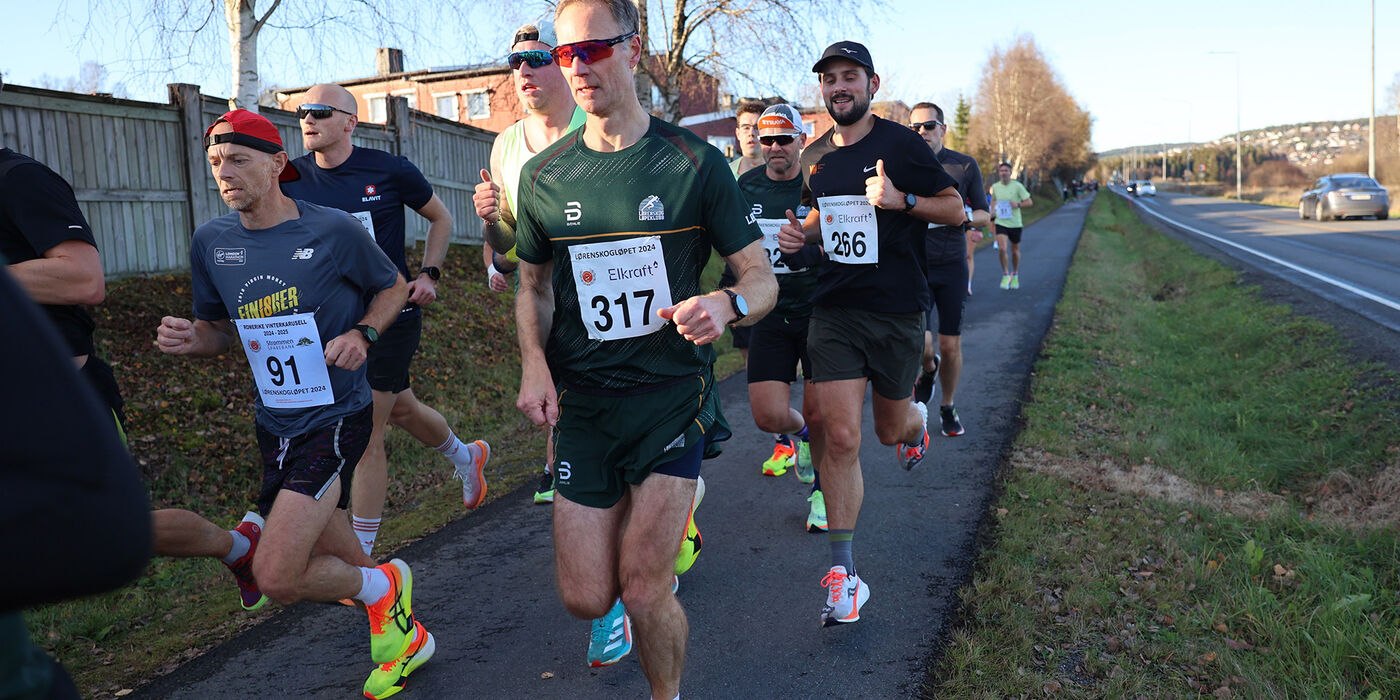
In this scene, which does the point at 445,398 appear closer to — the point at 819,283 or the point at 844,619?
the point at 819,283

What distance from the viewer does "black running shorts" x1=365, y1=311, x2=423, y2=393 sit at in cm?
477

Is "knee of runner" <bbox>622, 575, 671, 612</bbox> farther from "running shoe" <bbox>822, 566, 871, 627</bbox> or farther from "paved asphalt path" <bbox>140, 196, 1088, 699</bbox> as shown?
"running shoe" <bbox>822, 566, 871, 627</bbox>

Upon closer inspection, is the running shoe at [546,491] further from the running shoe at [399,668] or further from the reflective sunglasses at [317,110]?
the reflective sunglasses at [317,110]

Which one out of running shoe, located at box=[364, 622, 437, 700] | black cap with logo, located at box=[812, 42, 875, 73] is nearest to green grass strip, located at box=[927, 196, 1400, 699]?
running shoe, located at box=[364, 622, 437, 700]

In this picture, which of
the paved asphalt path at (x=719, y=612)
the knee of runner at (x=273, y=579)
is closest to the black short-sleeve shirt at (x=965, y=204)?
the paved asphalt path at (x=719, y=612)

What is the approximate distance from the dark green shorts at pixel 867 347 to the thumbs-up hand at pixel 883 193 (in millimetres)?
531

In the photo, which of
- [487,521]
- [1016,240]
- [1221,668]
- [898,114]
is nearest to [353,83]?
[898,114]

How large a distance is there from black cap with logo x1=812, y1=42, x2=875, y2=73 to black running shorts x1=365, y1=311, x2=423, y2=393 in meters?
2.42

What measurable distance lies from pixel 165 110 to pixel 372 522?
6.76 m

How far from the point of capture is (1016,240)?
15.8 m

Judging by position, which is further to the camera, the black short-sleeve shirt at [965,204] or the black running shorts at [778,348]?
the black short-sleeve shirt at [965,204]

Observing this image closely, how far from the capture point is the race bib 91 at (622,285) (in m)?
2.93

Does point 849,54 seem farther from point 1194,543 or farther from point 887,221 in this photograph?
point 1194,543

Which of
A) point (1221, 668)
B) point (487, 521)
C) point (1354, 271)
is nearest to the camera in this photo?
point (1221, 668)
